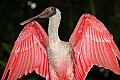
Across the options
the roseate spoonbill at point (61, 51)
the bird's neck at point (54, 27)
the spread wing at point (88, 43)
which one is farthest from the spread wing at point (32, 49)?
the spread wing at point (88, 43)

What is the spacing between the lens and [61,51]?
330cm

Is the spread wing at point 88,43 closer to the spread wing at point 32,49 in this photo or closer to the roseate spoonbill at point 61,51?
the roseate spoonbill at point 61,51

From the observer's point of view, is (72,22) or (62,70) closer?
(62,70)

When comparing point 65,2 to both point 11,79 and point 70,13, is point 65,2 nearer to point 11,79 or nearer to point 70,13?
point 70,13

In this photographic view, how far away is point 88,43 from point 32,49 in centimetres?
40

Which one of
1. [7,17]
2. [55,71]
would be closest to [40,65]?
[55,71]

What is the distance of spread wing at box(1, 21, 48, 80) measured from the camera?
134 inches

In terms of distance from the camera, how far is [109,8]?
5051mm

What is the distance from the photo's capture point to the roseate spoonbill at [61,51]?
3303 millimetres

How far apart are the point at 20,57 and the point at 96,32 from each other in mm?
559

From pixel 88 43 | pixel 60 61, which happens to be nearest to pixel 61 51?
pixel 60 61

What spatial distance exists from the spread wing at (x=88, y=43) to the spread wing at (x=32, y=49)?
0.22 metres

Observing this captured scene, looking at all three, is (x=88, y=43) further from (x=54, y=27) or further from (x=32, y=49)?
(x=32, y=49)

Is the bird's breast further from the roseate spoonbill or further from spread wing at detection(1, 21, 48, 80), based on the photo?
spread wing at detection(1, 21, 48, 80)
